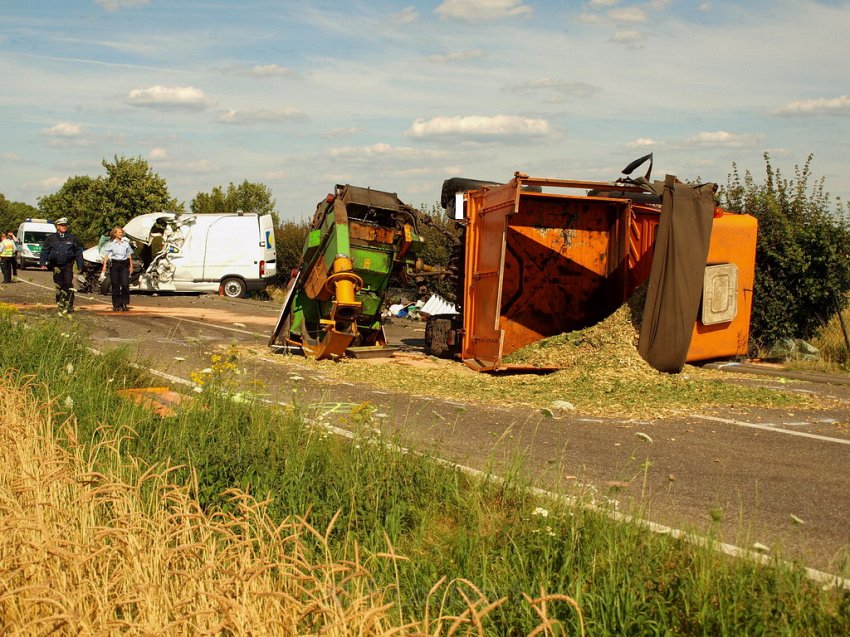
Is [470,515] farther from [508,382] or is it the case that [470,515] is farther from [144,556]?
[508,382]

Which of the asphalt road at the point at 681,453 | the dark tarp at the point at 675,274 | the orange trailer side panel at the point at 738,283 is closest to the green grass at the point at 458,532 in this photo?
the asphalt road at the point at 681,453

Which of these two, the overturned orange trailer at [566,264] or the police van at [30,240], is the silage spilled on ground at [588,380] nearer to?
the overturned orange trailer at [566,264]

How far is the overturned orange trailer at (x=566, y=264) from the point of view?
1293 cm

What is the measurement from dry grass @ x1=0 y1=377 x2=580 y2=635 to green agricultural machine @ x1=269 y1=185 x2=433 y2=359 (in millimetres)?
7987

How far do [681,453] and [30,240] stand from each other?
4758 cm

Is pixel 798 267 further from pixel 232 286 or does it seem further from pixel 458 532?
pixel 232 286

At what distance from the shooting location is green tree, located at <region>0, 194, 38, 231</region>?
108062 millimetres

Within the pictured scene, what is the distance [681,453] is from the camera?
7418mm

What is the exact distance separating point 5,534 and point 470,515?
225 centimetres

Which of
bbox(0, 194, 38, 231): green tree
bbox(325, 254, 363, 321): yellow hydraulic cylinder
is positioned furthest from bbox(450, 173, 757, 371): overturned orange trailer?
bbox(0, 194, 38, 231): green tree

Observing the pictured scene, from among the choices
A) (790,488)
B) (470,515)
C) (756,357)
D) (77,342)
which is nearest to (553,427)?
(790,488)

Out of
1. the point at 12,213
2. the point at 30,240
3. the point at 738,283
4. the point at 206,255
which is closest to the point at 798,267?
the point at 738,283

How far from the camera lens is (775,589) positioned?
362 centimetres

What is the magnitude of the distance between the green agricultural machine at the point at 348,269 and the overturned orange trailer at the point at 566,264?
1.11 metres
